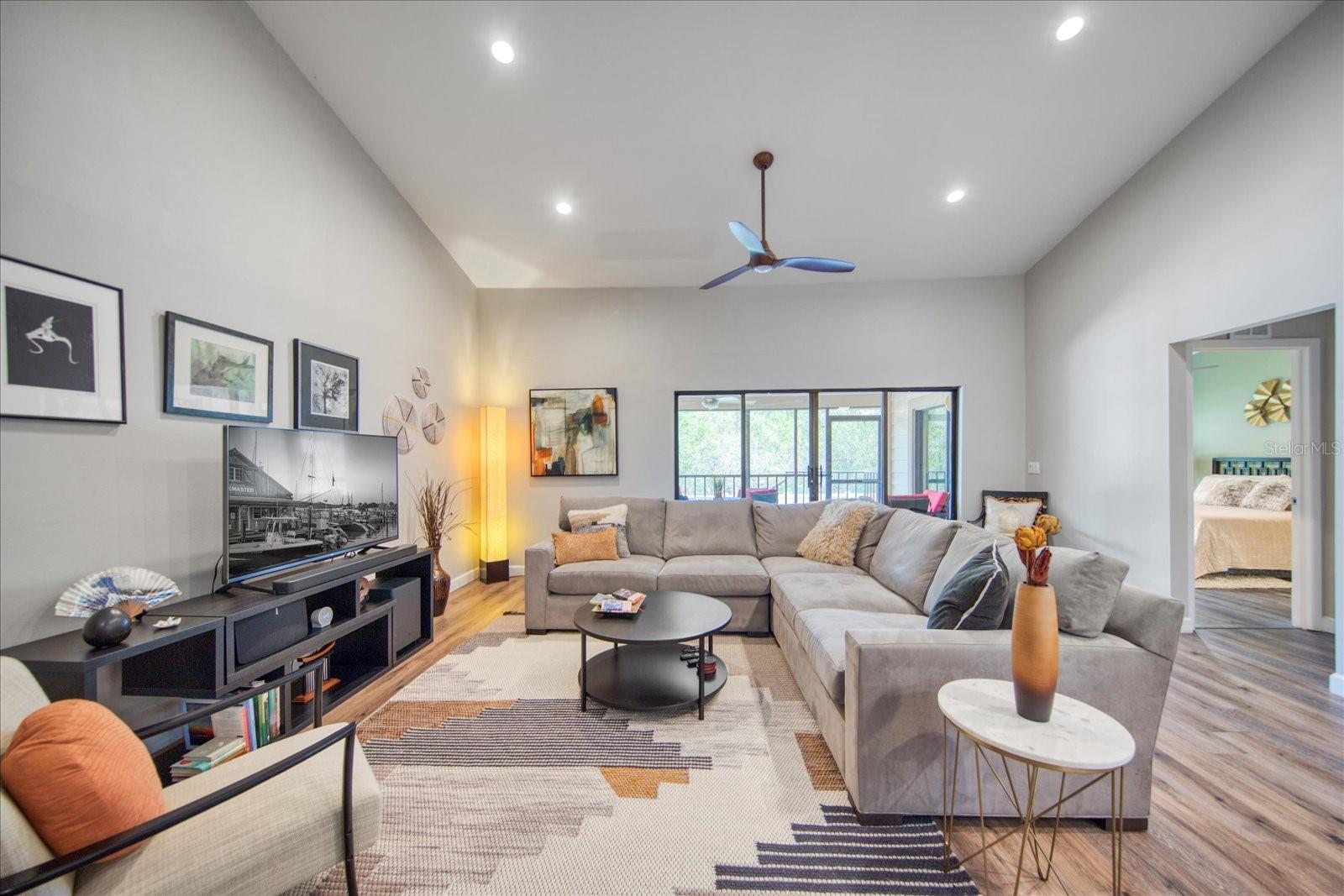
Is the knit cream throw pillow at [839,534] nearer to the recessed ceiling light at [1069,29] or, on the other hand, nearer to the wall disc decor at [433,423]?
the recessed ceiling light at [1069,29]

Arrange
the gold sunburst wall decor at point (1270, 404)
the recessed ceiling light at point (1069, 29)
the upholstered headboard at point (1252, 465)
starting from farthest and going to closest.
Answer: the upholstered headboard at point (1252, 465) < the gold sunburst wall decor at point (1270, 404) < the recessed ceiling light at point (1069, 29)

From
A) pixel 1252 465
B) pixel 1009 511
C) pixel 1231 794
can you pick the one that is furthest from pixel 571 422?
pixel 1252 465

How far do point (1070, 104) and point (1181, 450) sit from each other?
2.31 metres

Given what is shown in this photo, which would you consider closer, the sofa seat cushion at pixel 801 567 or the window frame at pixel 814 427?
the sofa seat cushion at pixel 801 567

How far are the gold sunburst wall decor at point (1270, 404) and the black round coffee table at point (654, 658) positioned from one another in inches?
261

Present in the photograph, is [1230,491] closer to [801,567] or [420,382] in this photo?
[801,567]

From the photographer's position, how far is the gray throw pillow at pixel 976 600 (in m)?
1.67

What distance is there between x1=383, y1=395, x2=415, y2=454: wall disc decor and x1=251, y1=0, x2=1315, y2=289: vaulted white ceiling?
1591 millimetres

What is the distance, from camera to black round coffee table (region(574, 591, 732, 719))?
216 cm

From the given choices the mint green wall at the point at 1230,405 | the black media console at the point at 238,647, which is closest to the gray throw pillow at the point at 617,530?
the black media console at the point at 238,647

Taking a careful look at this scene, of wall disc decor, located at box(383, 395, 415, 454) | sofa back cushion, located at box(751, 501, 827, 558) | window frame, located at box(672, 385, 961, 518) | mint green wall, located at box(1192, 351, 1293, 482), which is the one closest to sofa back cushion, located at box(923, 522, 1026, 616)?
sofa back cushion, located at box(751, 501, 827, 558)

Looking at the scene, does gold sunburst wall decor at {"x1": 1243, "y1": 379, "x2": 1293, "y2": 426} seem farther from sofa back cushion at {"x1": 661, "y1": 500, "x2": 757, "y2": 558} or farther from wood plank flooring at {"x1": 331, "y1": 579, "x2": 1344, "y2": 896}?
sofa back cushion at {"x1": 661, "y1": 500, "x2": 757, "y2": 558}

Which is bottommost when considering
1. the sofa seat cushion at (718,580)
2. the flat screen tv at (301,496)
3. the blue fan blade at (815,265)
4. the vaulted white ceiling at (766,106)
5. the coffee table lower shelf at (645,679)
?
the coffee table lower shelf at (645,679)

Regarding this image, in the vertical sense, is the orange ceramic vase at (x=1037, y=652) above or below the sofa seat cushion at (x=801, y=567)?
above
